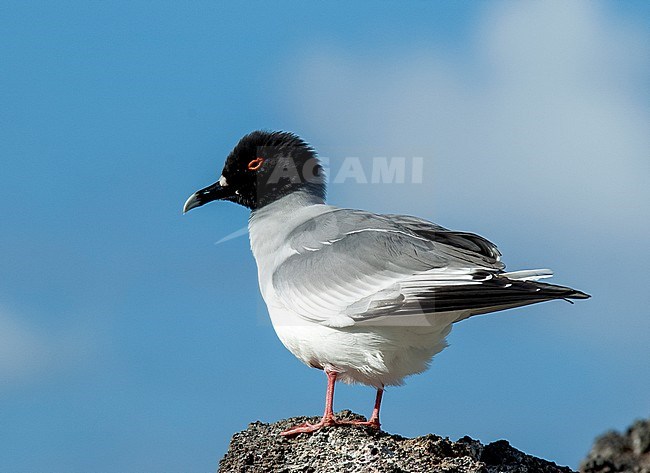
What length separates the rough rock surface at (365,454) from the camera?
25.4 feet

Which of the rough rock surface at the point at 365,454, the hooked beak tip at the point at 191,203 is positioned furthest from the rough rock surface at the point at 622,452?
the hooked beak tip at the point at 191,203

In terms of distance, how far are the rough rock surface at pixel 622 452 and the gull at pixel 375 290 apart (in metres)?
1.43

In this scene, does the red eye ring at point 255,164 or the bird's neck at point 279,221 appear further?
the red eye ring at point 255,164

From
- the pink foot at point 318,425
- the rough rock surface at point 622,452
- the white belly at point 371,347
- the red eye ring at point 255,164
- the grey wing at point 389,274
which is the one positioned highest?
the red eye ring at point 255,164

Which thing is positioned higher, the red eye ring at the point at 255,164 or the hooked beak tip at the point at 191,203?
the red eye ring at the point at 255,164

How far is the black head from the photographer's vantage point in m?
11.0

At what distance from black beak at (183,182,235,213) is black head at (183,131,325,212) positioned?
0.18 m

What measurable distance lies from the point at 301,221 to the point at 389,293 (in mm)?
1912

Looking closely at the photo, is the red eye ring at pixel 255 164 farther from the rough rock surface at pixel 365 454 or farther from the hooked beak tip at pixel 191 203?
the rough rock surface at pixel 365 454

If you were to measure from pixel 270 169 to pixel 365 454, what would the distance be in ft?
14.3

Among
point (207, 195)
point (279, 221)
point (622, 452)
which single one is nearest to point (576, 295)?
point (622, 452)

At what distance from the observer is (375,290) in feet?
29.1

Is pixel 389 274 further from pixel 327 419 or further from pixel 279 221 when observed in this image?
pixel 279 221

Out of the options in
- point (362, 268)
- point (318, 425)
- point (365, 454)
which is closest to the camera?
point (365, 454)
